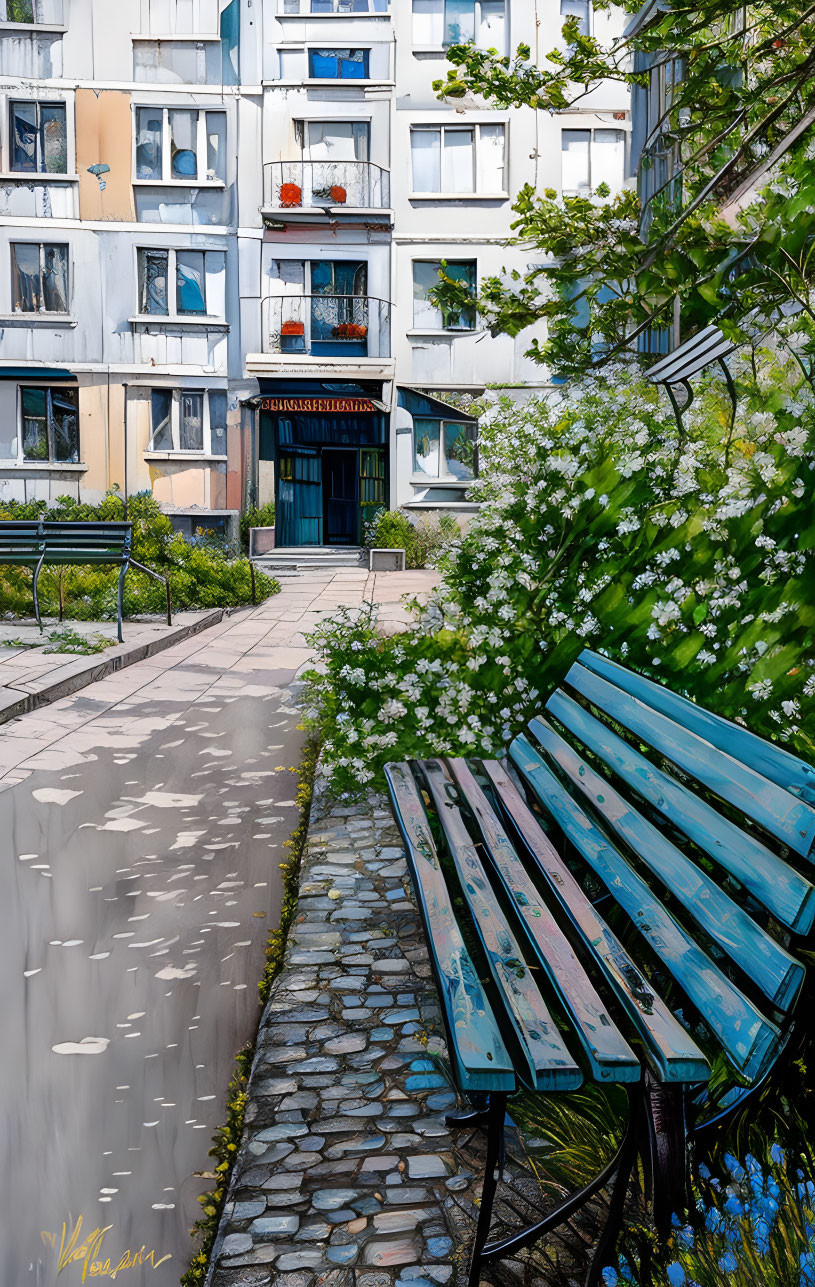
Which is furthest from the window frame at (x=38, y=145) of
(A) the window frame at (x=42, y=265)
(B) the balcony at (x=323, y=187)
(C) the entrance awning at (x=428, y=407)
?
(C) the entrance awning at (x=428, y=407)

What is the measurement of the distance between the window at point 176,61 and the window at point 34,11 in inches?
55.4

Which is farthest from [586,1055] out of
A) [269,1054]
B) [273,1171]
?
[269,1054]

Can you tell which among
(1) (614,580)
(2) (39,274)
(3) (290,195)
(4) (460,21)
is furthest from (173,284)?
(1) (614,580)

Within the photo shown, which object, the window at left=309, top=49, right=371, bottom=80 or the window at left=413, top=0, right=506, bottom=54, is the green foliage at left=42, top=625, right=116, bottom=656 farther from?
the window at left=413, top=0, right=506, bottom=54

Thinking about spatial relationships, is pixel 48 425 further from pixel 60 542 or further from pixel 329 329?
pixel 60 542

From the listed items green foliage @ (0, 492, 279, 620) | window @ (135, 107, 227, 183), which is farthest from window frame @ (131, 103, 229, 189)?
green foliage @ (0, 492, 279, 620)

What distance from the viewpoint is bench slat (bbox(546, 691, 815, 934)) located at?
4.95 ft

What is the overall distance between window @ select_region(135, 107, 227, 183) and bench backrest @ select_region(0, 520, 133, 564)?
1122 cm

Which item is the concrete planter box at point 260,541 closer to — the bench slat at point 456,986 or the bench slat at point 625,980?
the bench slat at point 456,986

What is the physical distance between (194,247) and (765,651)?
17723 mm

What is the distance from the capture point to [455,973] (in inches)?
75.2

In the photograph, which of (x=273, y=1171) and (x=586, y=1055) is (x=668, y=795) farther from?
(x=273, y=1171)

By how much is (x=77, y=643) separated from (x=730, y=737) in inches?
295

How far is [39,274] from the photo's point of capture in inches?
731
